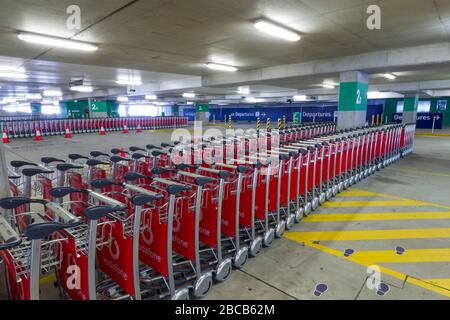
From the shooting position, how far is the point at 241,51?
8.03m

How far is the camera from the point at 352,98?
944cm

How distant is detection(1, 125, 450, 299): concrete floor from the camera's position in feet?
9.05

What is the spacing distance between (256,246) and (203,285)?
0.99 meters

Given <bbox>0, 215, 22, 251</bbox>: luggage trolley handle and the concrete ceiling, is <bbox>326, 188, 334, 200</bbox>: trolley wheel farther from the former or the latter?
<bbox>0, 215, 22, 251</bbox>: luggage trolley handle

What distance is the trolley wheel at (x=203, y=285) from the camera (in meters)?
2.54

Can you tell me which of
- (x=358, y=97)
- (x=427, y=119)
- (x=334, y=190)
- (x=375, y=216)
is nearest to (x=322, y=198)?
(x=334, y=190)

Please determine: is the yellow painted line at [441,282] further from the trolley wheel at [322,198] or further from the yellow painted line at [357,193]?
the yellow painted line at [357,193]

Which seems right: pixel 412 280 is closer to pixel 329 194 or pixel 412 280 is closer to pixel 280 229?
pixel 280 229

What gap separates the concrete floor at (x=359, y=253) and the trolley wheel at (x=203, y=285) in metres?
0.07

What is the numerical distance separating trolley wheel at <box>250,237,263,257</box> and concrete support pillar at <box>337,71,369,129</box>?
780 centimetres

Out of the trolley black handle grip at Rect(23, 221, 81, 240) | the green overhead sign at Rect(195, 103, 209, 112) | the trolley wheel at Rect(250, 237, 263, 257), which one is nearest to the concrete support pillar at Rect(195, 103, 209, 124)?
the green overhead sign at Rect(195, 103, 209, 112)

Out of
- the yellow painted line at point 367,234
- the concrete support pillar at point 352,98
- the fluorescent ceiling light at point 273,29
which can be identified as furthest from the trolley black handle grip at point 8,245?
the concrete support pillar at point 352,98
